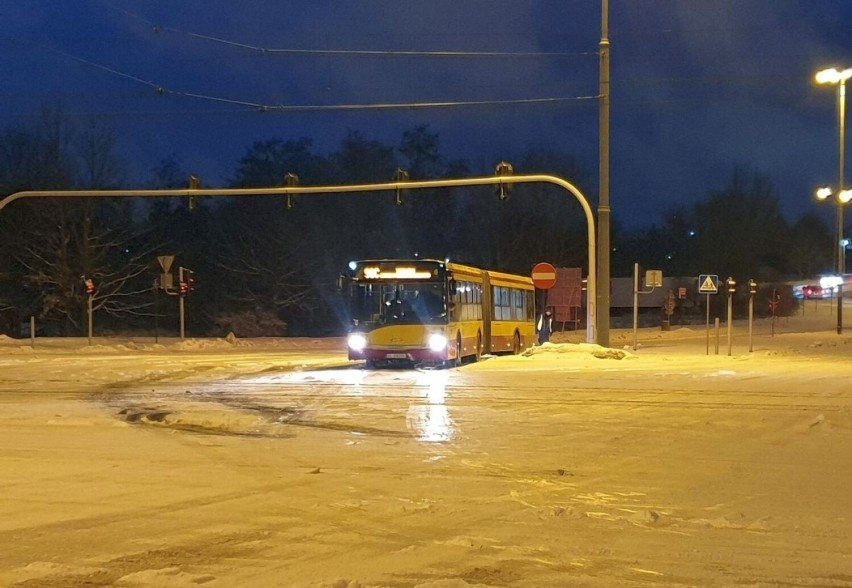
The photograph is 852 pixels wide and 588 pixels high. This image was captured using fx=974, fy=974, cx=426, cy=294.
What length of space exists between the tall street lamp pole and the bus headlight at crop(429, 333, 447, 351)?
560 centimetres

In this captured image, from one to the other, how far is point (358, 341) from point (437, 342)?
2.34 m

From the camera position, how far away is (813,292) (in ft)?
287

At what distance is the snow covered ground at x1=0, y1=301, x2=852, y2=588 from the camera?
6934mm

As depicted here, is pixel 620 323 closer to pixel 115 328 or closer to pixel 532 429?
pixel 115 328

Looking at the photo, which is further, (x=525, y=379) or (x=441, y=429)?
(x=525, y=379)

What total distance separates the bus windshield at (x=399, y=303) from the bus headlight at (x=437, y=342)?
16.4 inches

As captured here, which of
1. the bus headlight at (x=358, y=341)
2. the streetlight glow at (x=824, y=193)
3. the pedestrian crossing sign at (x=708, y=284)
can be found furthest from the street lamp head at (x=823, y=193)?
the bus headlight at (x=358, y=341)

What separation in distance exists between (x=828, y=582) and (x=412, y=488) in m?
4.26

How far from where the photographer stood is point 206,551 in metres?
Result: 7.32

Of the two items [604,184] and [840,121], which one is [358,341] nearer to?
[604,184]

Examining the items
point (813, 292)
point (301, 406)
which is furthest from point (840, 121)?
point (813, 292)

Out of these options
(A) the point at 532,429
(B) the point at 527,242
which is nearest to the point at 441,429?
(A) the point at 532,429

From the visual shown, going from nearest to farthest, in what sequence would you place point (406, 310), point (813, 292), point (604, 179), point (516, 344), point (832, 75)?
point (406, 310) < point (604, 179) < point (516, 344) < point (832, 75) < point (813, 292)

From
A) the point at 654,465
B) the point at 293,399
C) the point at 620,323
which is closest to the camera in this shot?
the point at 654,465
